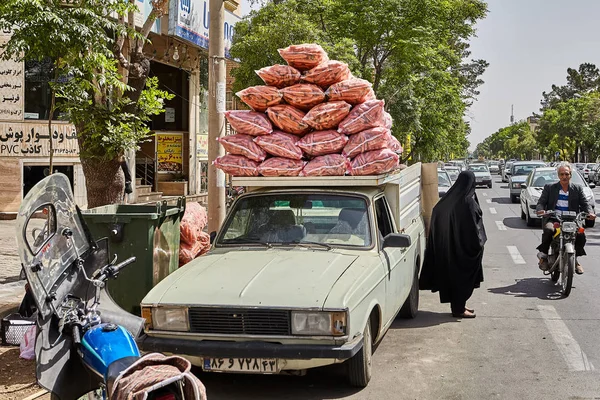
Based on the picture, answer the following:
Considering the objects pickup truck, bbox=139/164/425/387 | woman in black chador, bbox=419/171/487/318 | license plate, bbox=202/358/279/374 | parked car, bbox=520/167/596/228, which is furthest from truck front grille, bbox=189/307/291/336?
parked car, bbox=520/167/596/228

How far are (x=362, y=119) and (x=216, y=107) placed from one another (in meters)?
2.98

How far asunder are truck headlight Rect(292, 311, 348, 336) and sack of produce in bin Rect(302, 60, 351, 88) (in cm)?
321

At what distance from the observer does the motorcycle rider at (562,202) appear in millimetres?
10523

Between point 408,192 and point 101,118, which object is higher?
point 101,118

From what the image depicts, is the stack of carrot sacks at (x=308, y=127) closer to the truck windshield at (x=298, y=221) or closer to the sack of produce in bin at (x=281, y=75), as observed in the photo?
the sack of produce in bin at (x=281, y=75)

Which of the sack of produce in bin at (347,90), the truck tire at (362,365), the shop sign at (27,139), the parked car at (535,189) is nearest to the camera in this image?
the truck tire at (362,365)

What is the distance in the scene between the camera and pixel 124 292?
713cm

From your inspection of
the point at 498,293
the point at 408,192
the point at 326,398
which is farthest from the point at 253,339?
the point at 498,293

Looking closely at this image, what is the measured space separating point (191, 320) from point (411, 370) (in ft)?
6.99

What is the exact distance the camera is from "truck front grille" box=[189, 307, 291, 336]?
17.5 feet

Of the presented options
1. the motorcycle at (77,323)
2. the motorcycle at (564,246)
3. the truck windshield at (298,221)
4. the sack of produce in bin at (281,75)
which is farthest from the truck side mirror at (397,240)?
the motorcycle at (564,246)

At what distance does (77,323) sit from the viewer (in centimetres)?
365

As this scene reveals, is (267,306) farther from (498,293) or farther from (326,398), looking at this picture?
(498,293)

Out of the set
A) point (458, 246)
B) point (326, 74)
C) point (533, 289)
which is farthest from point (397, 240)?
point (533, 289)
